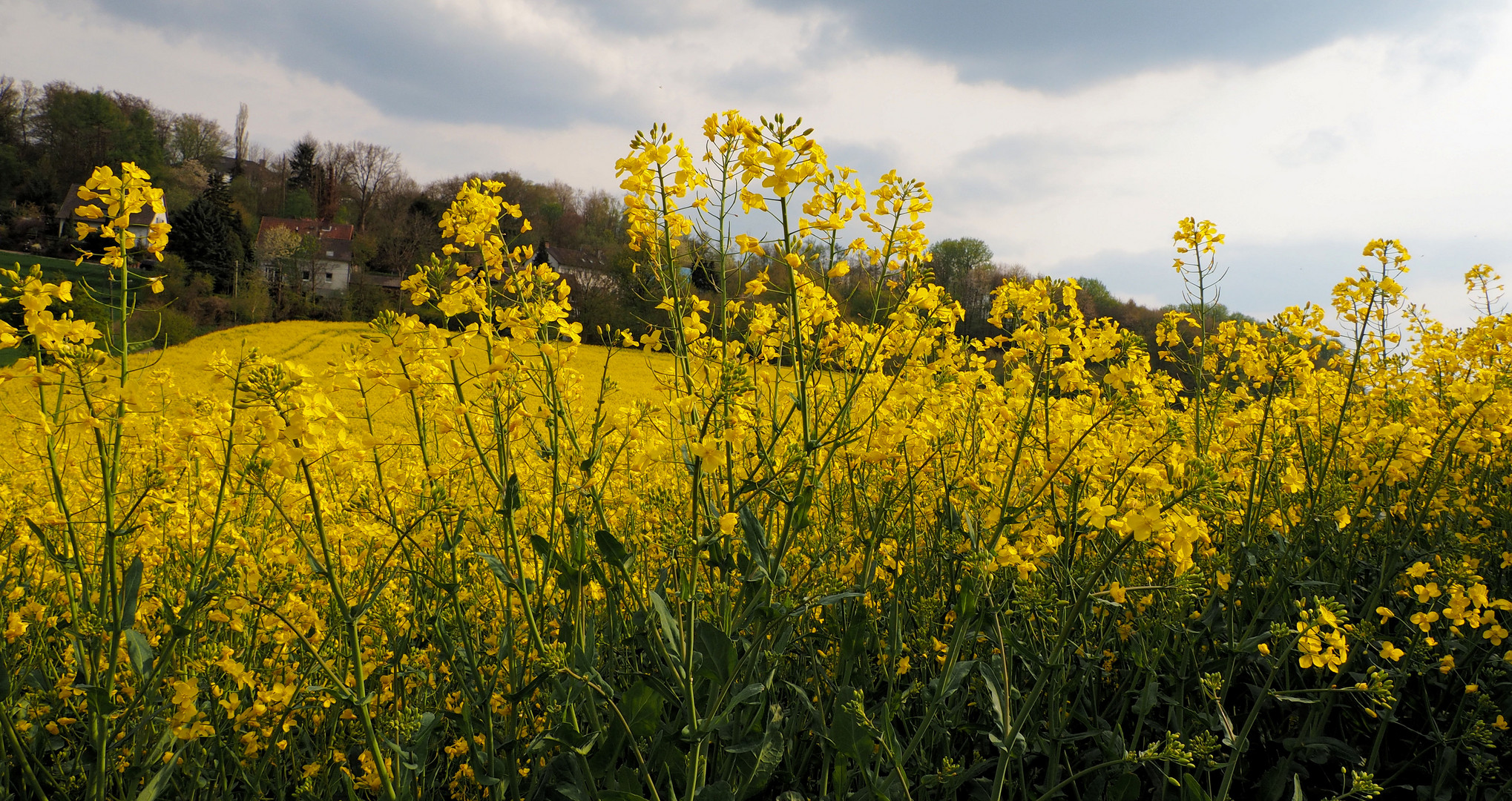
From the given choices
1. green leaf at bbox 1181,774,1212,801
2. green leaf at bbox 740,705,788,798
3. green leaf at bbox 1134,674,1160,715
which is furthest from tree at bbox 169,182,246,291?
green leaf at bbox 1181,774,1212,801

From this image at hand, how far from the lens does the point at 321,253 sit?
45.7 metres

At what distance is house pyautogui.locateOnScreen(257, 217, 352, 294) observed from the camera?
4231 cm

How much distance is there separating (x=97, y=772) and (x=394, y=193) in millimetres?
61502

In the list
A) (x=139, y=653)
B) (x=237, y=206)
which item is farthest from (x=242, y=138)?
(x=139, y=653)

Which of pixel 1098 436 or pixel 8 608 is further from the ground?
pixel 1098 436

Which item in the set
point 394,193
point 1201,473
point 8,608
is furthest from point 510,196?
point 1201,473

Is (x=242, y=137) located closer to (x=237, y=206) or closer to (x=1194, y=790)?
(x=237, y=206)

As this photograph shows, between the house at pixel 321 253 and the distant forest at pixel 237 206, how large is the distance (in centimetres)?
110

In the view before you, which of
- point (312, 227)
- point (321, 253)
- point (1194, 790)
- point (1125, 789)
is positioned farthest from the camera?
point (312, 227)

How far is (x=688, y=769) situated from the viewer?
201cm

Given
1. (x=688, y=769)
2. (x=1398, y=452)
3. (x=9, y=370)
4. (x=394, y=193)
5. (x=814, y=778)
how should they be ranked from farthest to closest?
(x=394, y=193) < (x=1398, y=452) < (x=814, y=778) < (x=9, y=370) < (x=688, y=769)

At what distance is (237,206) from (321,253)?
5108 mm

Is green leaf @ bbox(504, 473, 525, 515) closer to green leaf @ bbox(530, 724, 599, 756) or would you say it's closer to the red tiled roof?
green leaf @ bbox(530, 724, 599, 756)

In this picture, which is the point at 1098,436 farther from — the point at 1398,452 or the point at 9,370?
the point at 9,370
